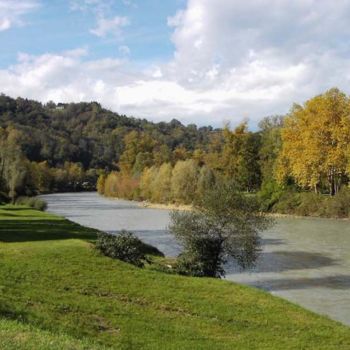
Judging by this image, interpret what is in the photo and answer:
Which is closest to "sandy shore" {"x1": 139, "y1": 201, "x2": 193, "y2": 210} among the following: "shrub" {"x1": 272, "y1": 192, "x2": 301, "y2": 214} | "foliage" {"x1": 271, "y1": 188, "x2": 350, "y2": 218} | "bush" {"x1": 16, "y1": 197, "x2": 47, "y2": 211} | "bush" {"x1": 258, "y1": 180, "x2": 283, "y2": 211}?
"bush" {"x1": 258, "y1": 180, "x2": 283, "y2": 211}

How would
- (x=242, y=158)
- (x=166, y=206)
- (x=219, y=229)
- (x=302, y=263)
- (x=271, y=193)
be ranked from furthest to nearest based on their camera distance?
(x=242, y=158)
(x=166, y=206)
(x=271, y=193)
(x=302, y=263)
(x=219, y=229)

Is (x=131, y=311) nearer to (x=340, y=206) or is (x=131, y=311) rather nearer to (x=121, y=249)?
(x=121, y=249)

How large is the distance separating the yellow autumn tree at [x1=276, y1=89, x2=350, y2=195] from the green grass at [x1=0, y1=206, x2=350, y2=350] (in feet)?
181

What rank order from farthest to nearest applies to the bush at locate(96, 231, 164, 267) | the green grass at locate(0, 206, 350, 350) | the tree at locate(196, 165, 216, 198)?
the tree at locate(196, 165, 216, 198), the bush at locate(96, 231, 164, 267), the green grass at locate(0, 206, 350, 350)

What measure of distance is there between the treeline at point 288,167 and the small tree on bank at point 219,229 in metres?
38.3

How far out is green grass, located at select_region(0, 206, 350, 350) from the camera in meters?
15.2

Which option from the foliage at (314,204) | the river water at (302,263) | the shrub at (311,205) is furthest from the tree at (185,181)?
the river water at (302,263)

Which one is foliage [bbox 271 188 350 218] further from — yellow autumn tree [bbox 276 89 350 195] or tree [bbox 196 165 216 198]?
tree [bbox 196 165 216 198]

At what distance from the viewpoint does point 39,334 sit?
12344 mm

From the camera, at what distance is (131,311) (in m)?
18.4

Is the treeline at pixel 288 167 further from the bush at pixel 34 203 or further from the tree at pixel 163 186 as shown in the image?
the bush at pixel 34 203

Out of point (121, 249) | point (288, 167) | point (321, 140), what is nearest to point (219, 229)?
point (121, 249)

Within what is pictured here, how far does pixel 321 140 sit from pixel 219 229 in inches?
1978

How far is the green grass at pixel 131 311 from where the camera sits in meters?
15.2
